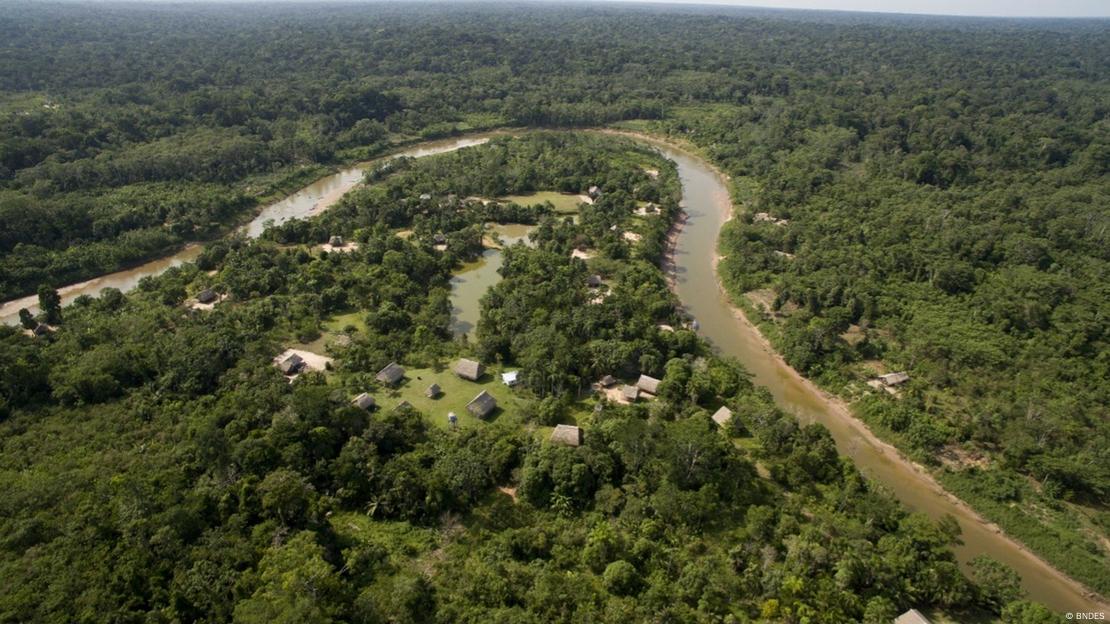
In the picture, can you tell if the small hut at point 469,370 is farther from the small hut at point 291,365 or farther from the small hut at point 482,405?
the small hut at point 291,365

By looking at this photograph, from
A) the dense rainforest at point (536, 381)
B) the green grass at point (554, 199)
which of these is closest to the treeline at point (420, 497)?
the dense rainforest at point (536, 381)

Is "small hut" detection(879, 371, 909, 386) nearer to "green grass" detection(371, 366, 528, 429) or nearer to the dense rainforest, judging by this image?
the dense rainforest

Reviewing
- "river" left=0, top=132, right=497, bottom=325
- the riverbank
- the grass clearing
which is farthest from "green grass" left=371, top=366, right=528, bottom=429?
"river" left=0, top=132, right=497, bottom=325

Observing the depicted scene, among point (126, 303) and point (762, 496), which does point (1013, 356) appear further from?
point (126, 303)

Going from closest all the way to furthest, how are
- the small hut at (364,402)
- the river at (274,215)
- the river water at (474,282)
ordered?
1. the small hut at (364,402)
2. the river water at (474,282)
3. the river at (274,215)

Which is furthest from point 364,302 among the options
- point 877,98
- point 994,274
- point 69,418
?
point 877,98

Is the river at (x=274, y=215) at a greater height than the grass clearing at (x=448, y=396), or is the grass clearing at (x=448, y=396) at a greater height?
the grass clearing at (x=448, y=396)

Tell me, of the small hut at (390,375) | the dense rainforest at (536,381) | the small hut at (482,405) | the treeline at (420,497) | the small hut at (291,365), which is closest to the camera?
the treeline at (420,497)

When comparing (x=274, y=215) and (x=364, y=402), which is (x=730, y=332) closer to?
(x=364, y=402)

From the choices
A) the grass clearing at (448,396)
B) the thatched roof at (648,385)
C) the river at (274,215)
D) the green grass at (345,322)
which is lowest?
the river at (274,215)
